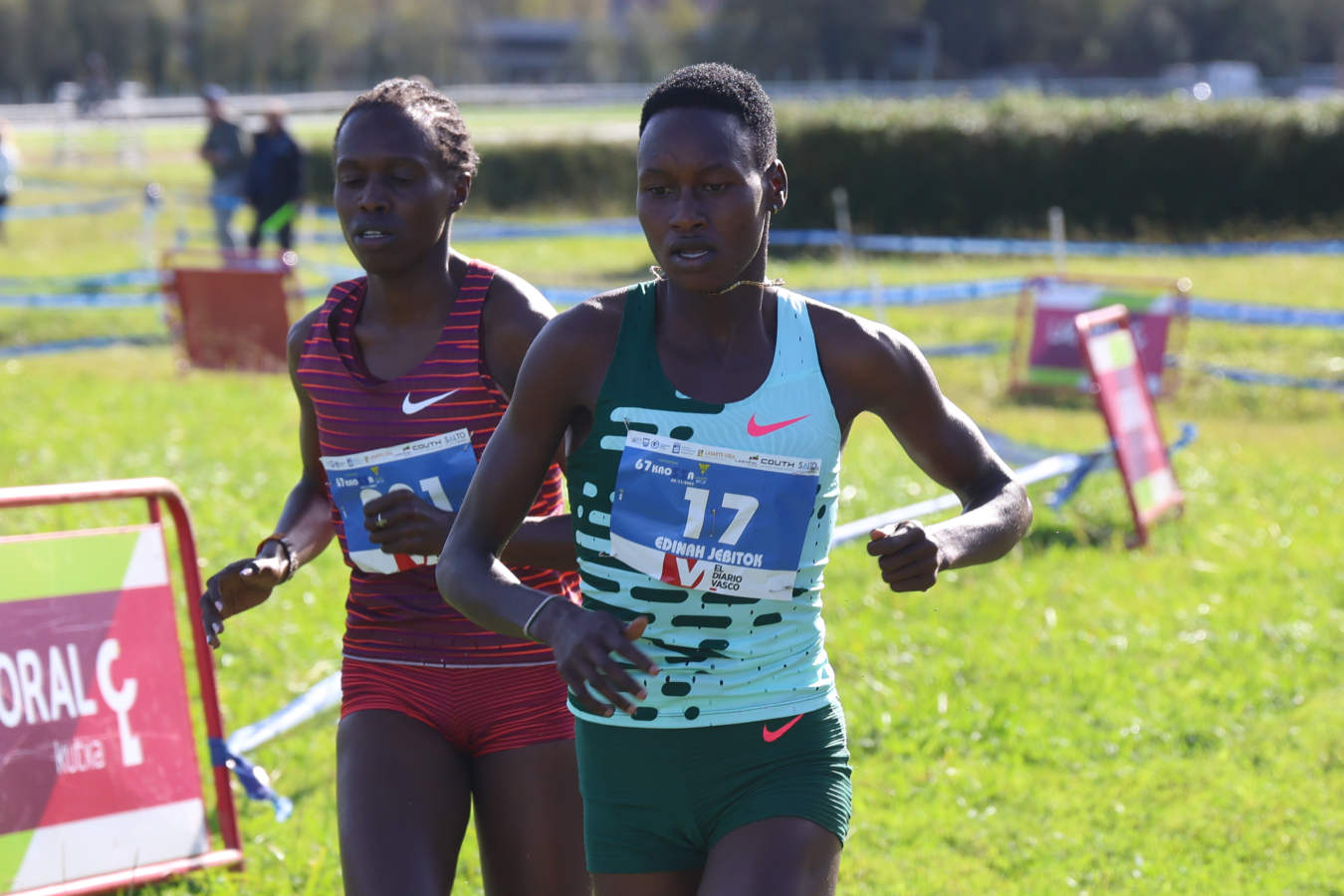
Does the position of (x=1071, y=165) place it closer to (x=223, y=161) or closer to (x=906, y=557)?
(x=223, y=161)

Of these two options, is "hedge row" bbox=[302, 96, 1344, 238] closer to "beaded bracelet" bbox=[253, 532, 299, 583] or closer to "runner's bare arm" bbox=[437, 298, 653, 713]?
"beaded bracelet" bbox=[253, 532, 299, 583]

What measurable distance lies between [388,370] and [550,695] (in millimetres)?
839

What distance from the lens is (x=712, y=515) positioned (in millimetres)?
2748

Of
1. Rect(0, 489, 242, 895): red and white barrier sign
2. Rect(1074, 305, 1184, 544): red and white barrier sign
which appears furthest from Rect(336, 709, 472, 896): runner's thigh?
Rect(1074, 305, 1184, 544): red and white barrier sign

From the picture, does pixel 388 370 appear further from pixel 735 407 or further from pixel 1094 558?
pixel 1094 558

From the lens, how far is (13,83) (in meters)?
76.9

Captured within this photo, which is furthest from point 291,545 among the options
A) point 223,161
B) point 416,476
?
point 223,161

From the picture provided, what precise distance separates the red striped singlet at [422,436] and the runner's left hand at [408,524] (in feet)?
0.72

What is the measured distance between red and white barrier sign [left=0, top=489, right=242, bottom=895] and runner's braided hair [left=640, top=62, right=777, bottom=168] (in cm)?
264

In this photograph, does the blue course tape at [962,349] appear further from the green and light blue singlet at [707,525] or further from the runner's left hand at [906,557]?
the runner's left hand at [906,557]

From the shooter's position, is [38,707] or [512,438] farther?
[38,707]

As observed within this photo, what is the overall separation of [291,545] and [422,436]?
20.8 inches

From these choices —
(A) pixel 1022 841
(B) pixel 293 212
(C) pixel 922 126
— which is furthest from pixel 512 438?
(C) pixel 922 126

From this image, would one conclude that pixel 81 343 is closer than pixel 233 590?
No
